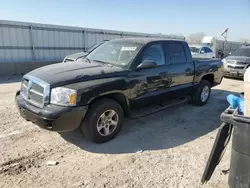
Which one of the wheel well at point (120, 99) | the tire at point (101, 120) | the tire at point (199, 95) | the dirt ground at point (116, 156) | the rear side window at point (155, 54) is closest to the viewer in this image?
the dirt ground at point (116, 156)

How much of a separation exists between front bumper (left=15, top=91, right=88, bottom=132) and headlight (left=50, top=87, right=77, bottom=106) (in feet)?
0.26

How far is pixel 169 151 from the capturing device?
145 inches

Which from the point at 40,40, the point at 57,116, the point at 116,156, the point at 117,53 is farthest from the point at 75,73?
the point at 40,40

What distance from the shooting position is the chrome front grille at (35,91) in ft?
11.1

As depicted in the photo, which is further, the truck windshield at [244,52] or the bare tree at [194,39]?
the bare tree at [194,39]

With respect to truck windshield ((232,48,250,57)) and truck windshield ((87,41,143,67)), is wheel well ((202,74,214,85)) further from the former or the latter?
truck windshield ((232,48,250,57))

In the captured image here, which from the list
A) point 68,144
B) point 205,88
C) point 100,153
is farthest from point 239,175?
point 205,88

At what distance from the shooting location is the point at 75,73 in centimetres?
369

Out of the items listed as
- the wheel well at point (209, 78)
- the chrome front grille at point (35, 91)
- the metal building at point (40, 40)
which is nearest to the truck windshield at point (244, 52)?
the wheel well at point (209, 78)

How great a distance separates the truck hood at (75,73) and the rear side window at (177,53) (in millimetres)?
1658

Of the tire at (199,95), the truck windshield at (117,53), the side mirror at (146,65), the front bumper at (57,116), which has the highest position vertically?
the truck windshield at (117,53)

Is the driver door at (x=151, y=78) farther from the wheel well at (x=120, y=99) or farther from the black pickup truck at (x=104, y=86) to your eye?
the wheel well at (x=120, y=99)

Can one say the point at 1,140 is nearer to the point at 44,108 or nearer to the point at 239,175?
the point at 44,108

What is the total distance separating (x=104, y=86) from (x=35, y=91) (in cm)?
115
